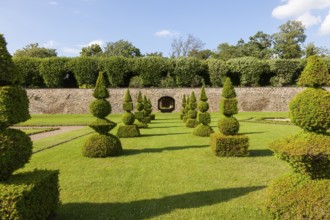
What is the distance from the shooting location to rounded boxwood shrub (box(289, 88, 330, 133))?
5.20 metres

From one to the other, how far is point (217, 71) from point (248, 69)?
492cm

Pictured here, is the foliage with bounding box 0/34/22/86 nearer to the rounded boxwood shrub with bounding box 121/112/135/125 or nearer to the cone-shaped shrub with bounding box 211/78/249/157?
the cone-shaped shrub with bounding box 211/78/249/157

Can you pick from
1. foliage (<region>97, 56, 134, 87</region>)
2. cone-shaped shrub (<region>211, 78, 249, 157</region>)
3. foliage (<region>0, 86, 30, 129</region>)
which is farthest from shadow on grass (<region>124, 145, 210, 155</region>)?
foliage (<region>97, 56, 134, 87</region>)

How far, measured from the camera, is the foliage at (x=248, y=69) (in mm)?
45562

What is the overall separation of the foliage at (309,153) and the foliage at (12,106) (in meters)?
4.97

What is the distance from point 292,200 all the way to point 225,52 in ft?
242

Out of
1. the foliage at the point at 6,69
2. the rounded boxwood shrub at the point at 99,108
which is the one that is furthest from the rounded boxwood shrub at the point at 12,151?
the rounded boxwood shrub at the point at 99,108

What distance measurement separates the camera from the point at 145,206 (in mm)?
6789

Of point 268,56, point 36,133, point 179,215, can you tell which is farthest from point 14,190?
point 268,56

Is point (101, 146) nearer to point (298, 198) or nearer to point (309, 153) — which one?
point (298, 198)

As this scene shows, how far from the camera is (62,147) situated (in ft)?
50.2

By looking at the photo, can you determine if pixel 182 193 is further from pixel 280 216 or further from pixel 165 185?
pixel 280 216

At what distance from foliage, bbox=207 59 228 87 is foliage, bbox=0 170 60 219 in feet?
139

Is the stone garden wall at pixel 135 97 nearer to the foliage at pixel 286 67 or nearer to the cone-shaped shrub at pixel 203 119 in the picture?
the foliage at pixel 286 67
